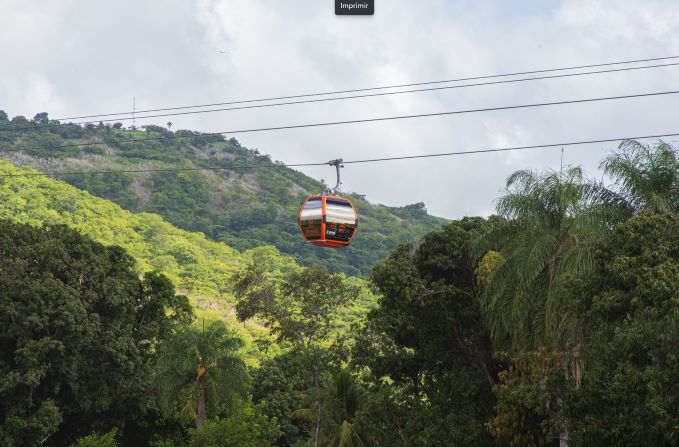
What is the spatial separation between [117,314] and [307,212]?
60.0ft

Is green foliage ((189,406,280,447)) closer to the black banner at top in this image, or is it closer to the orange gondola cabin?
the orange gondola cabin

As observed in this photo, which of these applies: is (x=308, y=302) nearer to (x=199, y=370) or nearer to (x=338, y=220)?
(x=199, y=370)

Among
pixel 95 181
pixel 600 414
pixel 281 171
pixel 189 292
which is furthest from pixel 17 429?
pixel 281 171

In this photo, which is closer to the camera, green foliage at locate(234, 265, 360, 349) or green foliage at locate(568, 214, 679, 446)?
green foliage at locate(568, 214, 679, 446)

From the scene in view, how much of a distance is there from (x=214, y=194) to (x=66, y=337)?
109394mm

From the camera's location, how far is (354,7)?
16.8m

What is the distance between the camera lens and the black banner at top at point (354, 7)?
54.2ft

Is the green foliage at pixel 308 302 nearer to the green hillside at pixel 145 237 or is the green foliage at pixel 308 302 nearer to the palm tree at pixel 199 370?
the palm tree at pixel 199 370

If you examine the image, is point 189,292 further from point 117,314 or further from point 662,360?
point 662,360

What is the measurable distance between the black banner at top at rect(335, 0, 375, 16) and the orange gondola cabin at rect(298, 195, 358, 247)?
9026 millimetres

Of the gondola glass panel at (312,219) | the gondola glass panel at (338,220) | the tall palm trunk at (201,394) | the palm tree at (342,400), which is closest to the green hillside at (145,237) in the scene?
the tall palm trunk at (201,394)

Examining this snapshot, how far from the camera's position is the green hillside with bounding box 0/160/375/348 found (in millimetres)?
92438

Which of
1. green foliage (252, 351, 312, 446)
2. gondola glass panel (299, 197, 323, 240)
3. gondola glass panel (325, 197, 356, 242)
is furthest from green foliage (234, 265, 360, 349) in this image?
gondola glass panel (299, 197, 323, 240)

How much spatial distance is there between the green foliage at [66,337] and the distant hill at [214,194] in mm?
77155
